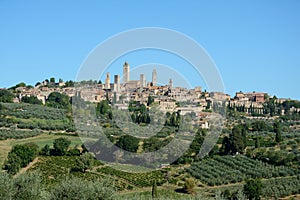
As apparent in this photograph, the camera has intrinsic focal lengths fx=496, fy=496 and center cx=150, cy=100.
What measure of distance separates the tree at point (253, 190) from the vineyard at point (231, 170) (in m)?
2.71

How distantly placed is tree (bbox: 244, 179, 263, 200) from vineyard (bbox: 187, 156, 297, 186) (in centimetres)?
271

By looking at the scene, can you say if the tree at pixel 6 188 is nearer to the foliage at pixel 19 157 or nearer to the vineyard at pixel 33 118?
the foliage at pixel 19 157

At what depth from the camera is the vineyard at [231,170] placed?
22703 millimetres

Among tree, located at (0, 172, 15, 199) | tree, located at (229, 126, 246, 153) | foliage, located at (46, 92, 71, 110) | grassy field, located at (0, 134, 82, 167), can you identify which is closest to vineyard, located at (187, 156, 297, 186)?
tree, located at (229, 126, 246, 153)

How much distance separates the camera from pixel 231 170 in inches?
949

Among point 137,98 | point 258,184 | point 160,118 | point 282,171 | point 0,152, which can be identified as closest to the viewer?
point 258,184

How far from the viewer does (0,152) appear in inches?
1003

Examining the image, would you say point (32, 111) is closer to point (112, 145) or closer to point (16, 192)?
point (112, 145)

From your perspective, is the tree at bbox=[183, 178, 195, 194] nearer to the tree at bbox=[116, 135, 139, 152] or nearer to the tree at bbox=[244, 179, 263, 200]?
the tree at bbox=[244, 179, 263, 200]

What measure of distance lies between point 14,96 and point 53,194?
41669mm

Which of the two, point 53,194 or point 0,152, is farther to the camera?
point 0,152

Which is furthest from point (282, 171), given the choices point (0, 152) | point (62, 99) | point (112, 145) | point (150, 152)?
point (62, 99)

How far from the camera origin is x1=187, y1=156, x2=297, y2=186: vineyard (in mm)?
22703

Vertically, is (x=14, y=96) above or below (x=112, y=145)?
above
